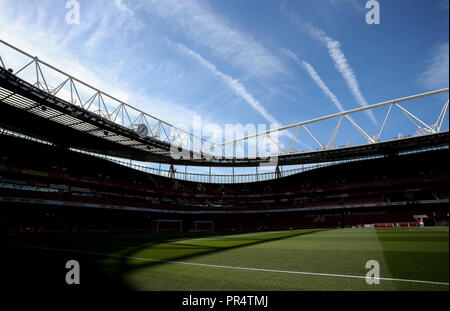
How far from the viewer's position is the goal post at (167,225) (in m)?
46.8

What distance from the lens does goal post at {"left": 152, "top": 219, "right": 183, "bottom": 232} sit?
46750 millimetres

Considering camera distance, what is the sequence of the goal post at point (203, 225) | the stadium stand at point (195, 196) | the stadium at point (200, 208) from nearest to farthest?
the stadium at point (200, 208)
the stadium stand at point (195, 196)
the goal post at point (203, 225)

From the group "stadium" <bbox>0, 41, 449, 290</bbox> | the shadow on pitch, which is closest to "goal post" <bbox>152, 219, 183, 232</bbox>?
"stadium" <bbox>0, 41, 449, 290</bbox>

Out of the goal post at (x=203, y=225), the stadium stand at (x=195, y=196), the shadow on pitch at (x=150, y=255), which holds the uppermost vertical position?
the stadium stand at (x=195, y=196)

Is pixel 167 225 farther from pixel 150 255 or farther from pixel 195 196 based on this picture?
pixel 150 255

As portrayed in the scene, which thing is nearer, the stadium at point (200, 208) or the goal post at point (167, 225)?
the stadium at point (200, 208)

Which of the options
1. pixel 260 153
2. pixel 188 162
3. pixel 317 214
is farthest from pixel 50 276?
pixel 317 214

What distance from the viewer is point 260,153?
147 ft

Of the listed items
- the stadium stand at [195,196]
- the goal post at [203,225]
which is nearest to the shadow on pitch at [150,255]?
the stadium stand at [195,196]

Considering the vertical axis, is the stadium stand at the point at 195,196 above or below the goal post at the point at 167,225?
above

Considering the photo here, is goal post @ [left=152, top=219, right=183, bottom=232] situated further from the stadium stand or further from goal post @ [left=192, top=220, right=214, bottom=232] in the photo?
goal post @ [left=192, top=220, right=214, bottom=232]

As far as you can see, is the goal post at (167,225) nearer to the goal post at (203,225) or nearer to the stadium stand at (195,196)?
the stadium stand at (195,196)

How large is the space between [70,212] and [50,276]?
36858 mm
